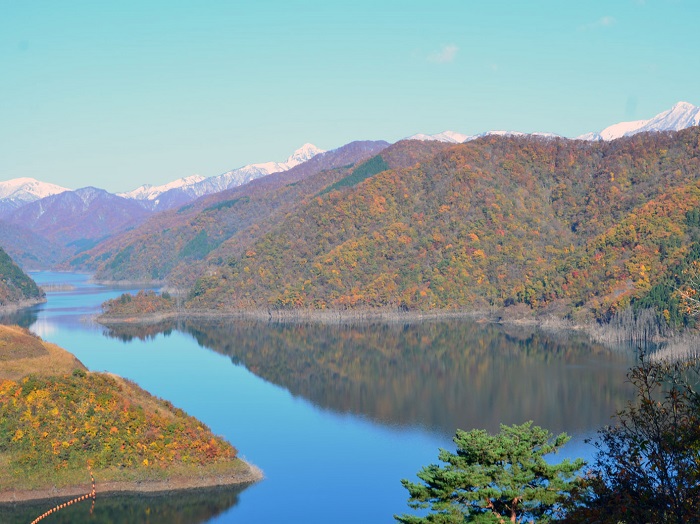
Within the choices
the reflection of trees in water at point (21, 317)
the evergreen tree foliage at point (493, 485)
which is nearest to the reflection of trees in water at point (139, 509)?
the evergreen tree foliage at point (493, 485)

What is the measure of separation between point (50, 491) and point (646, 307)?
8753 cm

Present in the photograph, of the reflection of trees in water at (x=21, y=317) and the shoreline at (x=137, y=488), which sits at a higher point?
the reflection of trees in water at (x=21, y=317)

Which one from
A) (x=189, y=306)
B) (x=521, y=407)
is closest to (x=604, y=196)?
(x=189, y=306)

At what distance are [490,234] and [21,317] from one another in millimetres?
89267

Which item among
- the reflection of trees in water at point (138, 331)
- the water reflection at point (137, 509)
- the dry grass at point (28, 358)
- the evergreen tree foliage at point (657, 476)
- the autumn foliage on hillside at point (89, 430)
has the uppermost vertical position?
the evergreen tree foliage at point (657, 476)

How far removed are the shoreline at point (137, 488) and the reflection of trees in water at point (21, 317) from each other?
3734 inches

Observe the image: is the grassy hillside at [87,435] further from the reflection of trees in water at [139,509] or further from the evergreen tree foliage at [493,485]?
the evergreen tree foliage at [493,485]

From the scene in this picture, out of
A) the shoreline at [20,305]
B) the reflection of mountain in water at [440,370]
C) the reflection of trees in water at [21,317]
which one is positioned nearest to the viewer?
the reflection of mountain in water at [440,370]

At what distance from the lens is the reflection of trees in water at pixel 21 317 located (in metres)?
142

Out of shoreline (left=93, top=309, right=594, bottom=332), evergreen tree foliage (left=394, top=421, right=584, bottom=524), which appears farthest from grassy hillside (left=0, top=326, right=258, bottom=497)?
shoreline (left=93, top=309, right=594, bottom=332)

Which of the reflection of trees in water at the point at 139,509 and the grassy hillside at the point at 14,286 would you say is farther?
the grassy hillside at the point at 14,286

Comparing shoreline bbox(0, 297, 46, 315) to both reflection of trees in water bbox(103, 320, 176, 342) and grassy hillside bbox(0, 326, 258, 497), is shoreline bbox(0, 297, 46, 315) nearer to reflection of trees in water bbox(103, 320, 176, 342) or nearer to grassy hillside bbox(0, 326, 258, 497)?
reflection of trees in water bbox(103, 320, 176, 342)

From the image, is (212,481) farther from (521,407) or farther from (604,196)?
(604,196)

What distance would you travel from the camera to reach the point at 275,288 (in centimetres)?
16850
